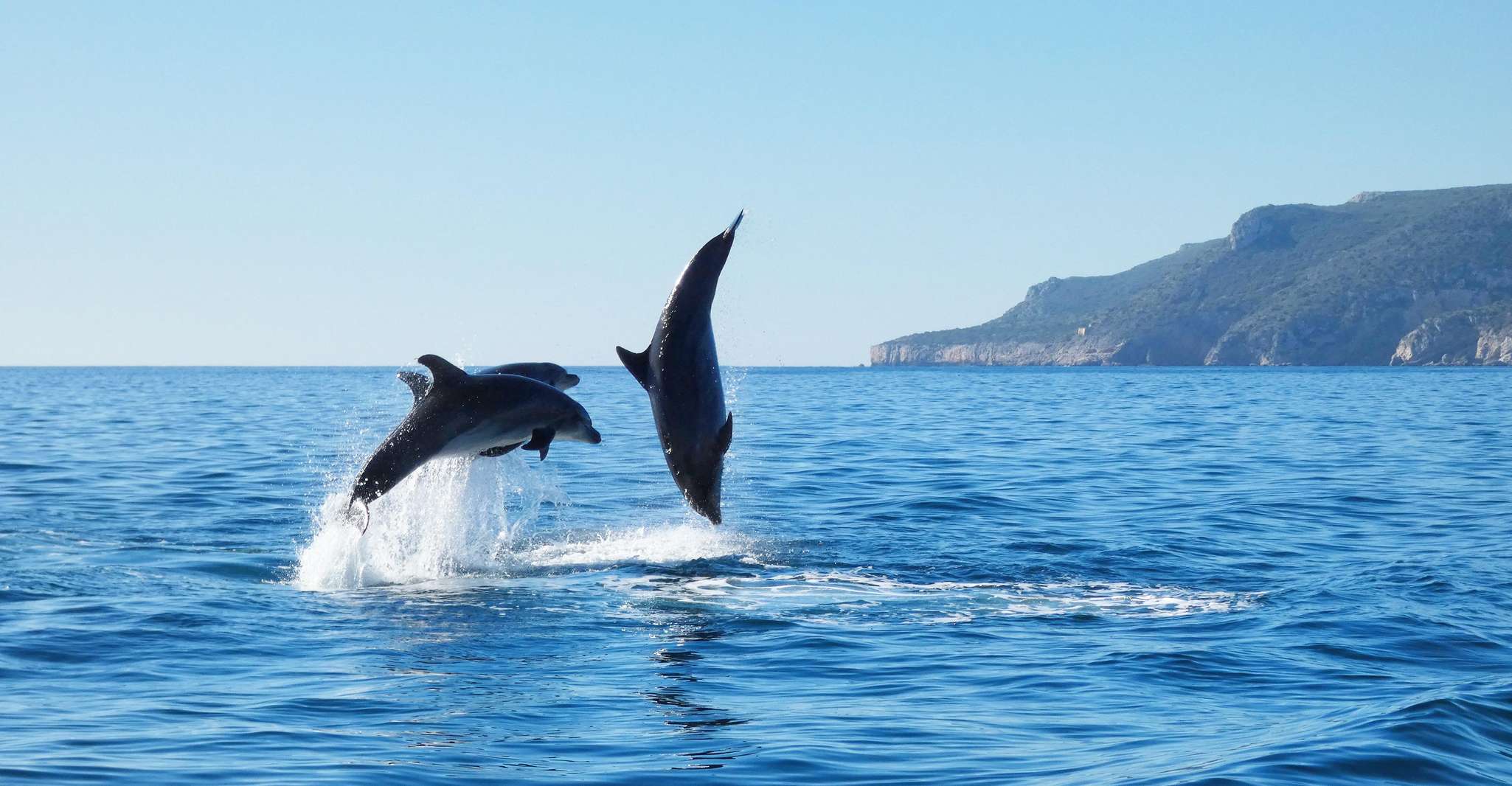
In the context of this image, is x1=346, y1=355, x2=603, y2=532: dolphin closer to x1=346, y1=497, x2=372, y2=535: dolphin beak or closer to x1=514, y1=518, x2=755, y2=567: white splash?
x1=346, y1=497, x2=372, y2=535: dolphin beak

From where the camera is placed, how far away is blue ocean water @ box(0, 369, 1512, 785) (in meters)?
9.76

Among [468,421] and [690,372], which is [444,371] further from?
[690,372]

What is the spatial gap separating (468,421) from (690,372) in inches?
102

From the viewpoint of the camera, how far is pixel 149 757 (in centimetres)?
955

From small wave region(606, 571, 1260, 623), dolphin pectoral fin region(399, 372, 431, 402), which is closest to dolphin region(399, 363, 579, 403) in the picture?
dolphin pectoral fin region(399, 372, 431, 402)

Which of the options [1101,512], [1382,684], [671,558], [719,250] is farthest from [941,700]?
[1101,512]

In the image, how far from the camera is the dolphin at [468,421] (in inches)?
586

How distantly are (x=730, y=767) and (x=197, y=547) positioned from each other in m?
12.4

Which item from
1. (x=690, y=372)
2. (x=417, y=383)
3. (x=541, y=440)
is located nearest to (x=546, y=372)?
(x=417, y=383)

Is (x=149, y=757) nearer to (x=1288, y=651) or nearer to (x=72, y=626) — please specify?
(x=72, y=626)

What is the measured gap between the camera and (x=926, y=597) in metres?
15.9

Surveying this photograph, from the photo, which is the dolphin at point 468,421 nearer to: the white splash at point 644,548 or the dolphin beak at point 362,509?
the dolphin beak at point 362,509

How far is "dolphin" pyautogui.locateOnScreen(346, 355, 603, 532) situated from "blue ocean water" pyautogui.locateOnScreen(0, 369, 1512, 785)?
139 cm

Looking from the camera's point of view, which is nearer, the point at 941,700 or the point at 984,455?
the point at 941,700
